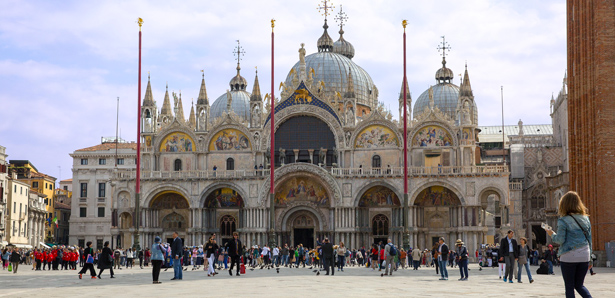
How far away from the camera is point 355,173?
Answer: 62312mm

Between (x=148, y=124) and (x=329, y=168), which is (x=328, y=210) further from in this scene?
(x=148, y=124)

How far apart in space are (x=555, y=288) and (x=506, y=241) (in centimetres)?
416

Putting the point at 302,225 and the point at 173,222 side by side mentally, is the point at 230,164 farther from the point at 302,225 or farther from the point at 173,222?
the point at 302,225

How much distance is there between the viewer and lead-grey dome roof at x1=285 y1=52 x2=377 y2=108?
255 feet

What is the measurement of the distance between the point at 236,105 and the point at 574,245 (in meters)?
83.3

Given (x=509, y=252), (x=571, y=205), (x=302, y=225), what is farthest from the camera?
(x=302, y=225)

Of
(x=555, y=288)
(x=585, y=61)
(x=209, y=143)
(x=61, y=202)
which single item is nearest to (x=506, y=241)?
(x=555, y=288)

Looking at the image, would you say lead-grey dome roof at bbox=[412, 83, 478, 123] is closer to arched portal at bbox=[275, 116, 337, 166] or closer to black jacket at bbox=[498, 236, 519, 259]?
arched portal at bbox=[275, 116, 337, 166]

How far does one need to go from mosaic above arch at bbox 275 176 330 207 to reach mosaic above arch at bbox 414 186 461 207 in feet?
24.5

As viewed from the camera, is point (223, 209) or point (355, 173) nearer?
point (355, 173)

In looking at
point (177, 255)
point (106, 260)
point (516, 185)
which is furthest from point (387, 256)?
point (516, 185)

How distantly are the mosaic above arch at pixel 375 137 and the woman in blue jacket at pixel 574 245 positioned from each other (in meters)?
51.4

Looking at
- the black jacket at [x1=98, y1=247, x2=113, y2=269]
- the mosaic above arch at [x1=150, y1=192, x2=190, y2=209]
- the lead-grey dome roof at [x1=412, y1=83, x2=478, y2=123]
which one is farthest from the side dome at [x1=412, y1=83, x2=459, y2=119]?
the black jacket at [x1=98, y1=247, x2=113, y2=269]

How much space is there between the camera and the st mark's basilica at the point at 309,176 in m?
61.4
